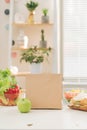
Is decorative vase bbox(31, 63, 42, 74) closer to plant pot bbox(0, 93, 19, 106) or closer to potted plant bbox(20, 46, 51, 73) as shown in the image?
potted plant bbox(20, 46, 51, 73)

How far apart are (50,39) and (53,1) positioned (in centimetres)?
52

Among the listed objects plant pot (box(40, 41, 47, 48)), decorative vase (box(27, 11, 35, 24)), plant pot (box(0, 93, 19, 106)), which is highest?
decorative vase (box(27, 11, 35, 24))

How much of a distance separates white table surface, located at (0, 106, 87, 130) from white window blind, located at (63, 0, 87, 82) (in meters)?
2.09

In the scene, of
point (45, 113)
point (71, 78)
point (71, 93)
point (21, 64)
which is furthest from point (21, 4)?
point (45, 113)

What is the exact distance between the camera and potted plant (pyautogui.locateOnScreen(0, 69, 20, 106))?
1643 mm

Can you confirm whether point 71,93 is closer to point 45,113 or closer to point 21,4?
point 45,113

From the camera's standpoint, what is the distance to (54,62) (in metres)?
3.50

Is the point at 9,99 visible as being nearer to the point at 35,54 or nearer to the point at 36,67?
the point at 36,67

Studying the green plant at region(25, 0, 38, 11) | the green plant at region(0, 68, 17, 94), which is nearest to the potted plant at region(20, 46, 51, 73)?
the green plant at region(25, 0, 38, 11)

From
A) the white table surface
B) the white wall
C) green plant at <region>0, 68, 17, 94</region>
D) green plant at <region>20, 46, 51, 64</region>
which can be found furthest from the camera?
the white wall

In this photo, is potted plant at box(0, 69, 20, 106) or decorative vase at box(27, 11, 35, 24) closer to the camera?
potted plant at box(0, 69, 20, 106)

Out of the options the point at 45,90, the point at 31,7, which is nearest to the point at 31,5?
the point at 31,7

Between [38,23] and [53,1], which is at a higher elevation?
[53,1]

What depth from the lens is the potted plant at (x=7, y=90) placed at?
1643 millimetres
